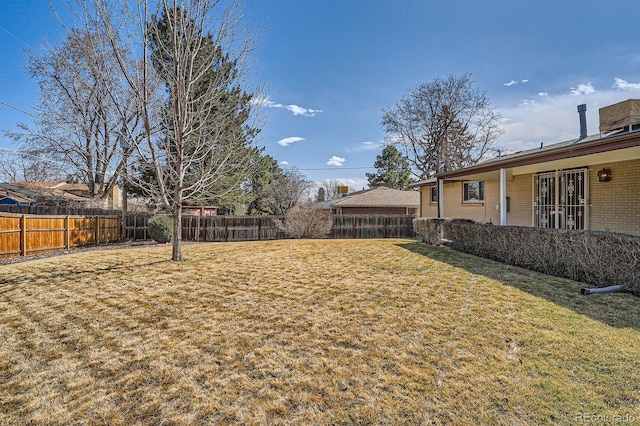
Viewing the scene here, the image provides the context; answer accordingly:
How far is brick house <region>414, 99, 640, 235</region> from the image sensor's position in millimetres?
7647

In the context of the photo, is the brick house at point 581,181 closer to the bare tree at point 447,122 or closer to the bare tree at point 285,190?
the bare tree at point 447,122

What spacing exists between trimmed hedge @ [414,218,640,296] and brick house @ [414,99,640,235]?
1249 millimetres

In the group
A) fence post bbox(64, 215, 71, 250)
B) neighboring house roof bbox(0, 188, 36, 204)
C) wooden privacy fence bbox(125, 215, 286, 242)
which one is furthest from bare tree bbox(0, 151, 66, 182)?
fence post bbox(64, 215, 71, 250)

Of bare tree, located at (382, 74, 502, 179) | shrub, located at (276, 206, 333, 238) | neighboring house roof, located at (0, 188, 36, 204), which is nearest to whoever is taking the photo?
shrub, located at (276, 206, 333, 238)

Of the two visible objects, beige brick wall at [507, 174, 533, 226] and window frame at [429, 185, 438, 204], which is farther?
window frame at [429, 185, 438, 204]

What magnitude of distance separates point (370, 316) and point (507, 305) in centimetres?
203

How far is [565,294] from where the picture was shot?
5230 millimetres

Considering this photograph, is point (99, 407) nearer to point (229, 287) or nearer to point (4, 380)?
point (4, 380)

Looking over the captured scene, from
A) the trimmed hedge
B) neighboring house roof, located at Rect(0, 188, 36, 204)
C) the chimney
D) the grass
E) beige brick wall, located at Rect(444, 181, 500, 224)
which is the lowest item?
the grass

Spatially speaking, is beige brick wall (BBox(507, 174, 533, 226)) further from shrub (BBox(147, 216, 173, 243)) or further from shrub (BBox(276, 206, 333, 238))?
shrub (BBox(147, 216, 173, 243))

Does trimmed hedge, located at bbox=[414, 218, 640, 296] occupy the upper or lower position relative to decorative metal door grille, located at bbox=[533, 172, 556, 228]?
lower

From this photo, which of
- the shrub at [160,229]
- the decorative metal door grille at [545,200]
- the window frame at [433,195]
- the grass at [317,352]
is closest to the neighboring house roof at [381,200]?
the window frame at [433,195]

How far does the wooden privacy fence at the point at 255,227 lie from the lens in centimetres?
1639

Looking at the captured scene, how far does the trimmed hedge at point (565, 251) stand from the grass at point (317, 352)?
0.54 m
